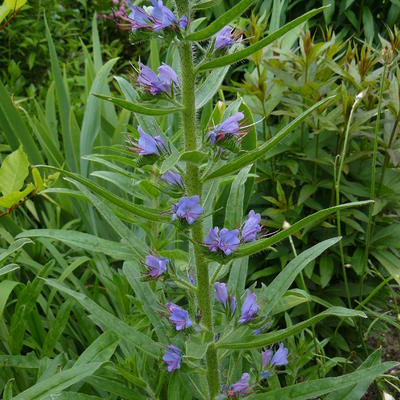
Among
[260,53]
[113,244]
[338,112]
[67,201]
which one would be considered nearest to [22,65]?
[67,201]

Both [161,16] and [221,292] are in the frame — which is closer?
[161,16]

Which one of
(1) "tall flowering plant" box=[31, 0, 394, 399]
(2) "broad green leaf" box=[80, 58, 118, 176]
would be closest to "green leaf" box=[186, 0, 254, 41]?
(1) "tall flowering plant" box=[31, 0, 394, 399]

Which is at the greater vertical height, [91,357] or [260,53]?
[260,53]

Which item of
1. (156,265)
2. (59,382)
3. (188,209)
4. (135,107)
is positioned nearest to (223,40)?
(135,107)

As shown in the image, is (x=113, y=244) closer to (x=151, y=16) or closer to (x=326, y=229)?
(x=151, y=16)

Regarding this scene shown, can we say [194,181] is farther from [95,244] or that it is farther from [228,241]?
[95,244]

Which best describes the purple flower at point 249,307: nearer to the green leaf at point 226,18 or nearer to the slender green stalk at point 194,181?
the slender green stalk at point 194,181
